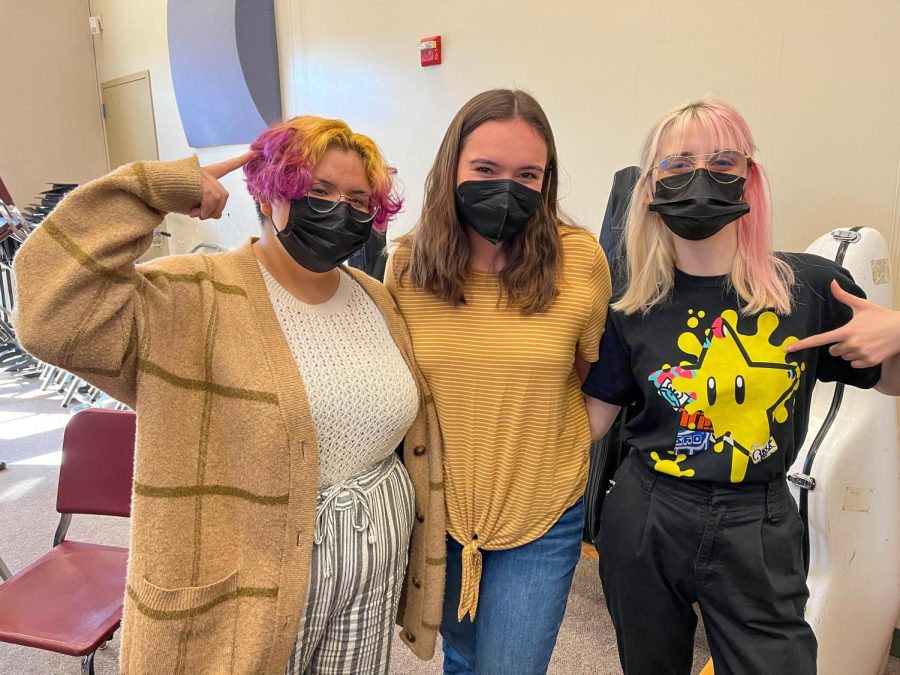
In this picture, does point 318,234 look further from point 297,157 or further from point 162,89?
point 162,89

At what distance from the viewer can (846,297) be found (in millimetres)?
1080

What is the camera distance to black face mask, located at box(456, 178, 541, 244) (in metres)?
1.19

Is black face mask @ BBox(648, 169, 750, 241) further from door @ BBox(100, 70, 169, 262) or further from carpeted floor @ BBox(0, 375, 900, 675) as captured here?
door @ BBox(100, 70, 169, 262)

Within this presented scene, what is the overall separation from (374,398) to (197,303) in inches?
13.3

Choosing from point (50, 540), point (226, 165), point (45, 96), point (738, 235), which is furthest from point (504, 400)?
point (45, 96)

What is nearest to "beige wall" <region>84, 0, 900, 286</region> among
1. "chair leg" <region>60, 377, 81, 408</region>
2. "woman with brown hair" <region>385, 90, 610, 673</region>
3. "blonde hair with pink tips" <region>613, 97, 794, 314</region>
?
"blonde hair with pink tips" <region>613, 97, 794, 314</region>

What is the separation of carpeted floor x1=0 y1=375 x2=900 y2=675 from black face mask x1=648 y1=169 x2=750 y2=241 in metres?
1.56

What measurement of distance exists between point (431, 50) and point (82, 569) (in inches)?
102

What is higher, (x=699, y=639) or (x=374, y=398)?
(x=374, y=398)

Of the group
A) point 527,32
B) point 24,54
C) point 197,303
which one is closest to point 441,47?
point 527,32

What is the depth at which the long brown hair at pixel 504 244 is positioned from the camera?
1205 millimetres

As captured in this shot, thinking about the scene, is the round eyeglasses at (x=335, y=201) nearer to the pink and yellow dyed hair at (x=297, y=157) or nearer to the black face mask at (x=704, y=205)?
the pink and yellow dyed hair at (x=297, y=157)

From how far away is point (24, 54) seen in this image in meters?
5.73

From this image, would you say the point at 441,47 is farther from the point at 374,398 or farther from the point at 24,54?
the point at 24,54
